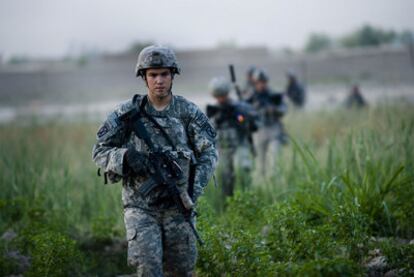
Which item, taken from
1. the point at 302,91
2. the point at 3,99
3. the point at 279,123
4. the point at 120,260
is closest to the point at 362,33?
the point at 3,99

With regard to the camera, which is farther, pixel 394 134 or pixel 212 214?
pixel 394 134

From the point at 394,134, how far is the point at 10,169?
445cm

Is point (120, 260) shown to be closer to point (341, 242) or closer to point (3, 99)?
point (341, 242)

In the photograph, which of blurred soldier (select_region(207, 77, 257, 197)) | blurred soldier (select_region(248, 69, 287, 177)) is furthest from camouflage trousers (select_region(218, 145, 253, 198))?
blurred soldier (select_region(248, 69, 287, 177))

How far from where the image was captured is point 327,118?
16.7 metres

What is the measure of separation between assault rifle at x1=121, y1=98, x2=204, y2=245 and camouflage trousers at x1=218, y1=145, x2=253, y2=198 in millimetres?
4066

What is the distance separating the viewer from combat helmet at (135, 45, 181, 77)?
5.25m

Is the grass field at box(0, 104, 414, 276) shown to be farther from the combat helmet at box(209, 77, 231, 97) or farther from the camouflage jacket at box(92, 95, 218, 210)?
the combat helmet at box(209, 77, 231, 97)

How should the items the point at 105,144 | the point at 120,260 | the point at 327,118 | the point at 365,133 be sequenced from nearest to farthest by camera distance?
the point at 105,144, the point at 120,260, the point at 365,133, the point at 327,118

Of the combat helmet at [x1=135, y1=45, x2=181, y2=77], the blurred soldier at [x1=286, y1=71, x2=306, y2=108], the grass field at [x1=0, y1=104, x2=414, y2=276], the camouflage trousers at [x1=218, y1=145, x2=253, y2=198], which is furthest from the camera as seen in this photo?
the blurred soldier at [x1=286, y1=71, x2=306, y2=108]

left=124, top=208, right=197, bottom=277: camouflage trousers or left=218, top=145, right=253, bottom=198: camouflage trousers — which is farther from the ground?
left=124, top=208, right=197, bottom=277: camouflage trousers

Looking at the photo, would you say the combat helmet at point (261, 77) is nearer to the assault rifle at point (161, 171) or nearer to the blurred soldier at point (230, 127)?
the blurred soldier at point (230, 127)

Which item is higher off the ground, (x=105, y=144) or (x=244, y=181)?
(x=105, y=144)

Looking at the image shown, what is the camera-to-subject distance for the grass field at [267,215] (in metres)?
5.51
